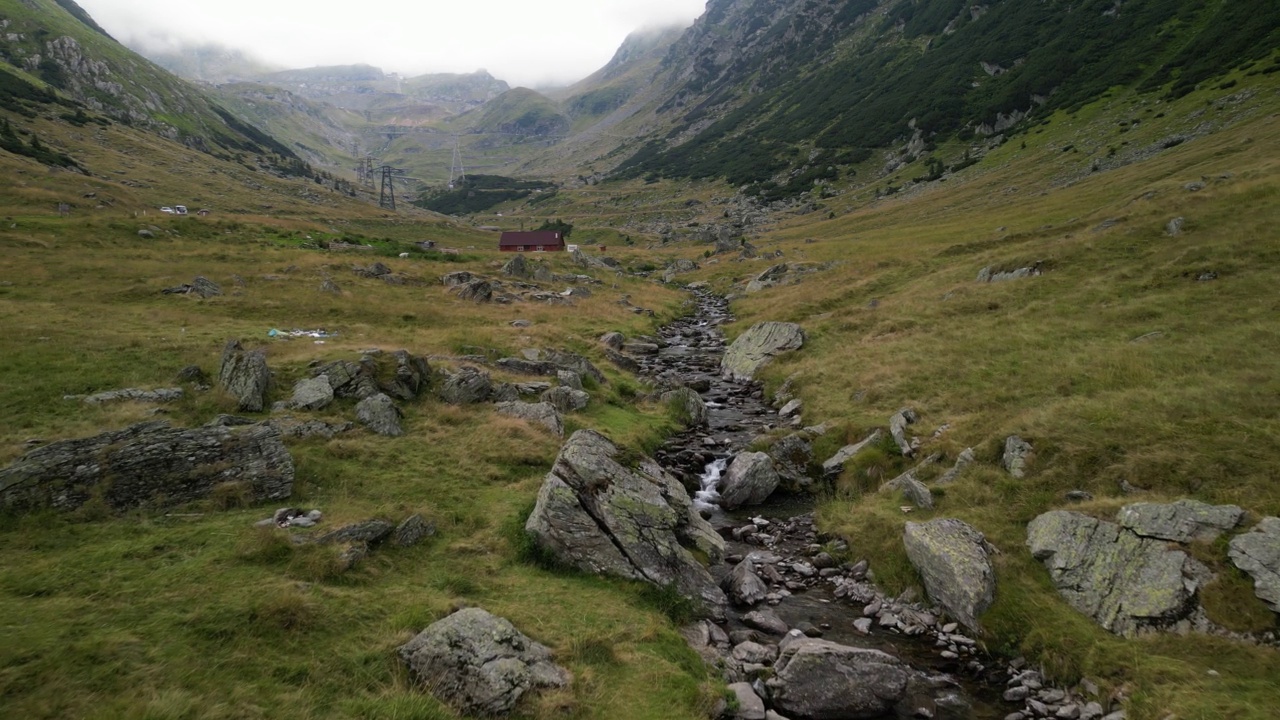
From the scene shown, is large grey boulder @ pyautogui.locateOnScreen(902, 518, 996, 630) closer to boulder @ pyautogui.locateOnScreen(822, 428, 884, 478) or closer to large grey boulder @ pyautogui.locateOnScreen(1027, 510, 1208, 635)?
large grey boulder @ pyautogui.locateOnScreen(1027, 510, 1208, 635)

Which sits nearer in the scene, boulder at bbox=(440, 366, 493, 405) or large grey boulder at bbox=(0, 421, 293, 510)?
large grey boulder at bbox=(0, 421, 293, 510)

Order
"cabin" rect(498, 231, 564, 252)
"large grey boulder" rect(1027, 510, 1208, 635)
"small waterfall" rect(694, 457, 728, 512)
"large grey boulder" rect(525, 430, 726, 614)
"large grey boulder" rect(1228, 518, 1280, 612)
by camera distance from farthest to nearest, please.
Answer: "cabin" rect(498, 231, 564, 252)
"small waterfall" rect(694, 457, 728, 512)
"large grey boulder" rect(525, 430, 726, 614)
"large grey boulder" rect(1027, 510, 1208, 635)
"large grey boulder" rect(1228, 518, 1280, 612)

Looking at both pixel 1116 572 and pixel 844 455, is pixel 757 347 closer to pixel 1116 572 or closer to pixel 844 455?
pixel 844 455

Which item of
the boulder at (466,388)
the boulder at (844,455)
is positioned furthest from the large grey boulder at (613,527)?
the boulder at (466,388)

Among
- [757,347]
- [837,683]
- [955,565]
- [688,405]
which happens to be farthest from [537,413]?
[757,347]

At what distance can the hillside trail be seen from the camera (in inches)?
502

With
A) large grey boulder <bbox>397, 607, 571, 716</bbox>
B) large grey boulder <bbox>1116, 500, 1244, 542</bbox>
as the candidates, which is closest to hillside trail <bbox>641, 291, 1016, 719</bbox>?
large grey boulder <bbox>1116, 500, 1244, 542</bbox>

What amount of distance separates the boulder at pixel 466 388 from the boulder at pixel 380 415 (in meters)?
3.16

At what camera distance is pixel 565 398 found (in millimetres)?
27266

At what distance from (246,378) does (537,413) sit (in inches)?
433

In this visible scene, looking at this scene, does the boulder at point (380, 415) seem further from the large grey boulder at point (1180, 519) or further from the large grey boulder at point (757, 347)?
the large grey boulder at point (757, 347)

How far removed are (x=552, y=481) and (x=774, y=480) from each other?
33.0 feet

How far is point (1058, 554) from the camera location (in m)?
13.9

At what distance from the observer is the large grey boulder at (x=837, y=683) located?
37.9 feet
